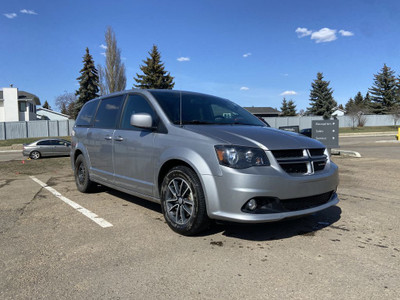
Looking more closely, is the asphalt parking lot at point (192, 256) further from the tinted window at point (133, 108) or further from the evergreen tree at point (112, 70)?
the evergreen tree at point (112, 70)

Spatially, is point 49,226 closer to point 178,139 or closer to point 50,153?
point 178,139

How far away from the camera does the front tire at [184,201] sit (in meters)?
3.41

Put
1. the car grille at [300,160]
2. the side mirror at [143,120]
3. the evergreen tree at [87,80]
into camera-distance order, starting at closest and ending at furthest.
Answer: the car grille at [300,160] → the side mirror at [143,120] → the evergreen tree at [87,80]

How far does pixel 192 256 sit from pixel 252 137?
144cm

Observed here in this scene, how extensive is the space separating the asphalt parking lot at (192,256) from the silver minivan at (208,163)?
0.38 m

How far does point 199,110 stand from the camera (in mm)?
4406

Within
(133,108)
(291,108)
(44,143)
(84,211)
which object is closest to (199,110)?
(133,108)

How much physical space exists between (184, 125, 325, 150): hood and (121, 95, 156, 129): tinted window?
0.89 meters

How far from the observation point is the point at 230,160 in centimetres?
322

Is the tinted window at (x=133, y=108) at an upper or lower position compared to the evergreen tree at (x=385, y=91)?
lower

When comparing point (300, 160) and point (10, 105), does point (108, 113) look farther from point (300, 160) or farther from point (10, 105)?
point (10, 105)

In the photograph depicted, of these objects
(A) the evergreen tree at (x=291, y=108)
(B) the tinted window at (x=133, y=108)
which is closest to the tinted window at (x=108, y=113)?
(B) the tinted window at (x=133, y=108)

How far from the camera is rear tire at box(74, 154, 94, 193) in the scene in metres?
5.98

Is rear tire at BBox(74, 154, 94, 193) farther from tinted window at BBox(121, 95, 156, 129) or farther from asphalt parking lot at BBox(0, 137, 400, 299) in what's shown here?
tinted window at BBox(121, 95, 156, 129)
